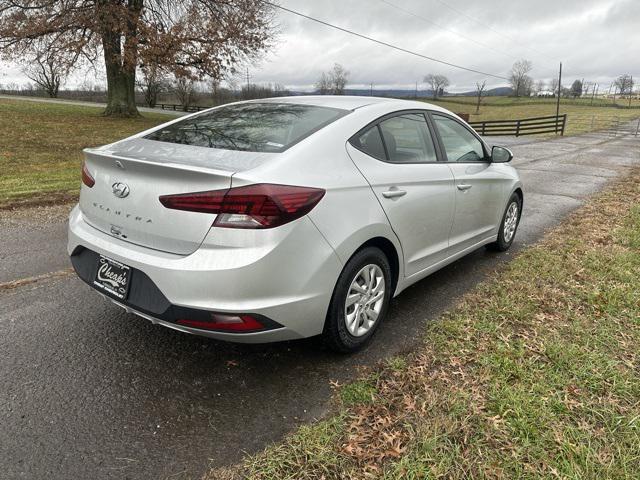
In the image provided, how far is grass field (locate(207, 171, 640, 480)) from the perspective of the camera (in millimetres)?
2021

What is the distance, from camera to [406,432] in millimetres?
2223

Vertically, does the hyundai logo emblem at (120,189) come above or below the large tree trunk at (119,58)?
below

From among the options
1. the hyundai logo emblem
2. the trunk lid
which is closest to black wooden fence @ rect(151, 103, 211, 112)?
the trunk lid

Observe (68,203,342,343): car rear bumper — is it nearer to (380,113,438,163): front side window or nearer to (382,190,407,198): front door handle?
(382,190,407,198): front door handle

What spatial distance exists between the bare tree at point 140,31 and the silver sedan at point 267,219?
1849 centimetres

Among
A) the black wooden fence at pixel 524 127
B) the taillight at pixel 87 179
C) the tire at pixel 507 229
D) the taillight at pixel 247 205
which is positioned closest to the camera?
the taillight at pixel 247 205

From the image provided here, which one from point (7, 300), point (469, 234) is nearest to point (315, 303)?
point (469, 234)

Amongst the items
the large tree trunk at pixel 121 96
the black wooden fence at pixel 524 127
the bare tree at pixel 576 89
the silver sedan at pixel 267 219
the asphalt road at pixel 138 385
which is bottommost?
the asphalt road at pixel 138 385

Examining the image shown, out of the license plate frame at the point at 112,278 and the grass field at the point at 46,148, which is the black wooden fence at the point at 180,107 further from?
the license plate frame at the point at 112,278

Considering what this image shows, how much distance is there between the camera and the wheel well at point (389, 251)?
2807mm

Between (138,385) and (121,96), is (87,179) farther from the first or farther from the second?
(121,96)

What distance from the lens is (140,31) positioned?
62.3ft

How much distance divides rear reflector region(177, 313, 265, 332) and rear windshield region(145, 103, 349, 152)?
0.93 metres

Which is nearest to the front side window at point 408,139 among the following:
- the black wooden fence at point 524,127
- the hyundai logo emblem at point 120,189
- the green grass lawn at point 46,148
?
the hyundai logo emblem at point 120,189
